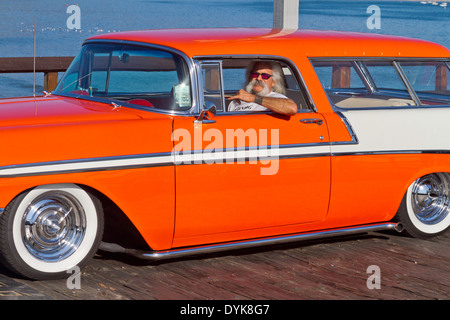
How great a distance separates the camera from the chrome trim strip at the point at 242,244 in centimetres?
513

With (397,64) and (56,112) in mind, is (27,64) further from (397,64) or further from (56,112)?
(397,64)

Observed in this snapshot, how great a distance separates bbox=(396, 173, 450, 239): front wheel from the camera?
20.7 ft

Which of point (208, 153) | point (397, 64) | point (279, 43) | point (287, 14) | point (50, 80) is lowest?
point (208, 153)

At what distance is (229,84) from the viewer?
6184mm

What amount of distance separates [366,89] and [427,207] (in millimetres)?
1075

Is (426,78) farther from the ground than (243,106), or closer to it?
farther from the ground

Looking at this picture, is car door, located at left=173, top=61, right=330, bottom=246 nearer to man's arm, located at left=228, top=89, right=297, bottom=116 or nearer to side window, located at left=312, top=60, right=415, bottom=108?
man's arm, located at left=228, top=89, right=297, bottom=116

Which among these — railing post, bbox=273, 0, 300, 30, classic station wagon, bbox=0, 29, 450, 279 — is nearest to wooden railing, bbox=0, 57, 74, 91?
railing post, bbox=273, 0, 300, 30

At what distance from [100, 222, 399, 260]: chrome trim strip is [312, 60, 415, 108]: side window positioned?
0.94 metres

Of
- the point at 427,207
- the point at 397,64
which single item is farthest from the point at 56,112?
the point at 427,207

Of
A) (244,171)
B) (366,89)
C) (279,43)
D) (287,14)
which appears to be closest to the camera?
(244,171)

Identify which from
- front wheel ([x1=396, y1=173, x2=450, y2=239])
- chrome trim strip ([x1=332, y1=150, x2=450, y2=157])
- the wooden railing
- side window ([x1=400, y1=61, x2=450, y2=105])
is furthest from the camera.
Answer: the wooden railing
